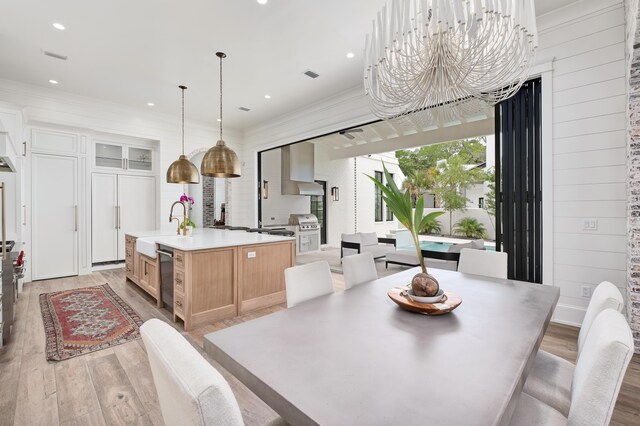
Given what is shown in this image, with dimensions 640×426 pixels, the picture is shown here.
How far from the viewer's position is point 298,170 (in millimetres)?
8172

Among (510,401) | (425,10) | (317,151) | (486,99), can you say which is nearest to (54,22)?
(425,10)

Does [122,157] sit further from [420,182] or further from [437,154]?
[437,154]

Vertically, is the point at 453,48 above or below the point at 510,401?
above

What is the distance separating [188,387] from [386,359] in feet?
2.13

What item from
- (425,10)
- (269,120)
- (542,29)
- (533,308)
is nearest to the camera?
(533,308)

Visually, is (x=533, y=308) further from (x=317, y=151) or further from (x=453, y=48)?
(x=317, y=151)

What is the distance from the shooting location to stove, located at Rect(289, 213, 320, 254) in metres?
8.02

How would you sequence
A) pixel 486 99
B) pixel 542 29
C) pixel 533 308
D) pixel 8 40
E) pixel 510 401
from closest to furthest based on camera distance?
pixel 510 401 < pixel 533 308 < pixel 486 99 < pixel 542 29 < pixel 8 40

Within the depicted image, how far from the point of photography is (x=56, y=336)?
280 centimetres

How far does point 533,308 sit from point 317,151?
822cm

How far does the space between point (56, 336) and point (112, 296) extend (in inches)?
48.0

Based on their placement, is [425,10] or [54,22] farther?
[54,22]

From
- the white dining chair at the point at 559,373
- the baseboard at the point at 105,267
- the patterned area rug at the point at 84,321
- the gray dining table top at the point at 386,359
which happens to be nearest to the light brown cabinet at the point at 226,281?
the patterned area rug at the point at 84,321

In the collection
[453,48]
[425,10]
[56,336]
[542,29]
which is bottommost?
[56,336]
